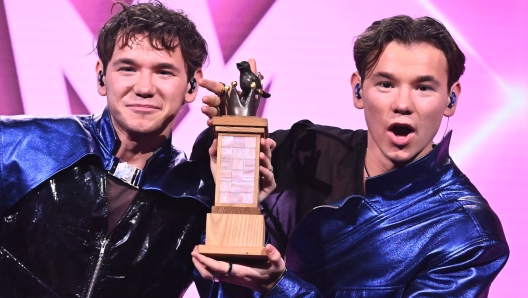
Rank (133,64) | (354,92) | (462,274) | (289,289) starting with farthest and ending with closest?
(354,92) < (133,64) < (462,274) < (289,289)

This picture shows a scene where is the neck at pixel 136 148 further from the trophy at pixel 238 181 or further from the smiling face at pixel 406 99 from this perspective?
the smiling face at pixel 406 99

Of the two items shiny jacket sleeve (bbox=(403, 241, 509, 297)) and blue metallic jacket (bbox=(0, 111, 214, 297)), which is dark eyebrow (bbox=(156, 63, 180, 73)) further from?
shiny jacket sleeve (bbox=(403, 241, 509, 297))

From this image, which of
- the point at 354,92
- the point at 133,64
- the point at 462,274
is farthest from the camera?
the point at 354,92

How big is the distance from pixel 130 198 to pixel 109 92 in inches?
12.2

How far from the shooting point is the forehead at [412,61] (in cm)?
219

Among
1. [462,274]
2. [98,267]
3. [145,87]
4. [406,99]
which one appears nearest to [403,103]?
[406,99]

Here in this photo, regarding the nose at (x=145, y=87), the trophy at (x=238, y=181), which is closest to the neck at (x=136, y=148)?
the nose at (x=145, y=87)

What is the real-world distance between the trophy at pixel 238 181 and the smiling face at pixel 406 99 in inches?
15.3

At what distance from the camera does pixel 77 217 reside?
2.23 m

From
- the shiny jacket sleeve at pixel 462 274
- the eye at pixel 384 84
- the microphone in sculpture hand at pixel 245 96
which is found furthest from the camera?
the eye at pixel 384 84

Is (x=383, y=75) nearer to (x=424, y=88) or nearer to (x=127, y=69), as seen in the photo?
(x=424, y=88)

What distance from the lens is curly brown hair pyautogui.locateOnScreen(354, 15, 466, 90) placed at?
7.36ft

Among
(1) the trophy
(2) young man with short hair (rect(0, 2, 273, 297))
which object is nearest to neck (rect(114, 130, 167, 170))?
(2) young man with short hair (rect(0, 2, 273, 297))

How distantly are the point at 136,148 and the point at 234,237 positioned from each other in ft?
1.92
